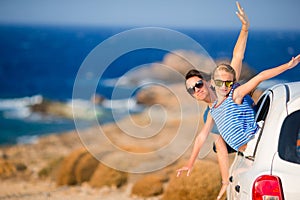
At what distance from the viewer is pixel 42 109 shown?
42.9 metres

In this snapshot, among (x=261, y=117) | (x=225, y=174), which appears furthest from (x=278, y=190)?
(x=225, y=174)

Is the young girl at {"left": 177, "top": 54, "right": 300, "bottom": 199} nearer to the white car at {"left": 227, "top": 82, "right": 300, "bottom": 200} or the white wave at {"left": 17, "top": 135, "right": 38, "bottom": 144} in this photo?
the white car at {"left": 227, "top": 82, "right": 300, "bottom": 200}

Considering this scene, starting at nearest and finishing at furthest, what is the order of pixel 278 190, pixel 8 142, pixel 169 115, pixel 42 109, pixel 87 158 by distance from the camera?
1. pixel 278 190
2. pixel 87 158
3. pixel 169 115
4. pixel 8 142
5. pixel 42 109

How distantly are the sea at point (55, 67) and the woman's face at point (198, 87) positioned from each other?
17.0 metres

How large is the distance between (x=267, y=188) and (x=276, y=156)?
198 millimetres

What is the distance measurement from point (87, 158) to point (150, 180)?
2253 millimetres

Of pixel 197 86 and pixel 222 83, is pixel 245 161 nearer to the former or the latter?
pixel 222 83

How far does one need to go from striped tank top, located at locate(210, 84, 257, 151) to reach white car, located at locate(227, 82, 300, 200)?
0.48 ft

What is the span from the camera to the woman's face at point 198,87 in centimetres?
502

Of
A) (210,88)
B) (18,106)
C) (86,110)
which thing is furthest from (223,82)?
(18,106)

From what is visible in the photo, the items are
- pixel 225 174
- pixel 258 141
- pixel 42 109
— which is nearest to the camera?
pixel 258 141

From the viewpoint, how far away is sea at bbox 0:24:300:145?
3759 centimetres

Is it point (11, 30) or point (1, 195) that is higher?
point (11, 30)

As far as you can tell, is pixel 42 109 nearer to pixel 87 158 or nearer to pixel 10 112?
pixel 10 112
